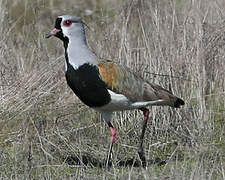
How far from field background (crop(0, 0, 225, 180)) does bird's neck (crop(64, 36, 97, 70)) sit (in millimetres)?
831

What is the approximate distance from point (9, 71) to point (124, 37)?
4.92ft

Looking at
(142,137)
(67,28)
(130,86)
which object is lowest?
(142,137)

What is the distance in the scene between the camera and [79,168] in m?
6.61

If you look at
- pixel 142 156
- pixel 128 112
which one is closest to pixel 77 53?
pixel 142 156

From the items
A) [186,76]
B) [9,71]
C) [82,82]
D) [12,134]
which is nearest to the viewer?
[82,82]

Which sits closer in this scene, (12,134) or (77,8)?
(12,134)

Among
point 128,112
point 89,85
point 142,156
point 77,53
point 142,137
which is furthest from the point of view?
point 128,112

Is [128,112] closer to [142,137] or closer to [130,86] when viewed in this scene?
[142,137]

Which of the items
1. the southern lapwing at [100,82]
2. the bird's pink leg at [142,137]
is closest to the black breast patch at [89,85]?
the southern lapwing at [100,82]

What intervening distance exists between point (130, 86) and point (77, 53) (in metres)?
0.63

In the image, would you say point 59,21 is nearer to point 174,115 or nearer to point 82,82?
point 82,82

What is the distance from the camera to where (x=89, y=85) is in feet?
21.4

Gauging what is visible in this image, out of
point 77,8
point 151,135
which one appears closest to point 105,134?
point 151,135

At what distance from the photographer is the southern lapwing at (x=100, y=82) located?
21.5 ft
